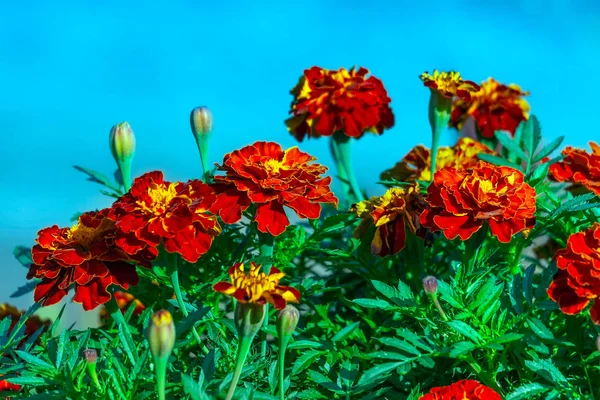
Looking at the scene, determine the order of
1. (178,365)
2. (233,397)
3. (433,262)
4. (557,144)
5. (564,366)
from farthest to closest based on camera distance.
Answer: (433,262) < (557,144) < (178,365) < (564,366) < (233,397)

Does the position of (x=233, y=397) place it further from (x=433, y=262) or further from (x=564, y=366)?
(x=433, y=262)

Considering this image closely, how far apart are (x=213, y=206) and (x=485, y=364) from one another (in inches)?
19.5

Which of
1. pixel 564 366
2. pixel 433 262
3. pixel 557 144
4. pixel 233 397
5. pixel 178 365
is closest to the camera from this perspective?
pixel 233 397

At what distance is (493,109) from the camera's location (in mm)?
2275

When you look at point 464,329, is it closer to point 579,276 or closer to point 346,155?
point 579,276

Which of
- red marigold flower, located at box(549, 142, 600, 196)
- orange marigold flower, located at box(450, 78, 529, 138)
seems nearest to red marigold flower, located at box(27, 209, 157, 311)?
red marigold flower, located at box(549, 142, 600, 196)

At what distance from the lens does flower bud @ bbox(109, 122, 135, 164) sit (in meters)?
1.55

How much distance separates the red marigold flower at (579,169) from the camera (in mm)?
1546

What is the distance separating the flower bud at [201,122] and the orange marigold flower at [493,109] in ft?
2.85

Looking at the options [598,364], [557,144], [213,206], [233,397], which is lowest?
[233,397]

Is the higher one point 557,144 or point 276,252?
point 557,144

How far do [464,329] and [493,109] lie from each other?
1.19 metres

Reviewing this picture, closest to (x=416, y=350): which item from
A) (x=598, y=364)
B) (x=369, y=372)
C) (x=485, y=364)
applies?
(x=369, y=372)

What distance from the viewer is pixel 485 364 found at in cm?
138
